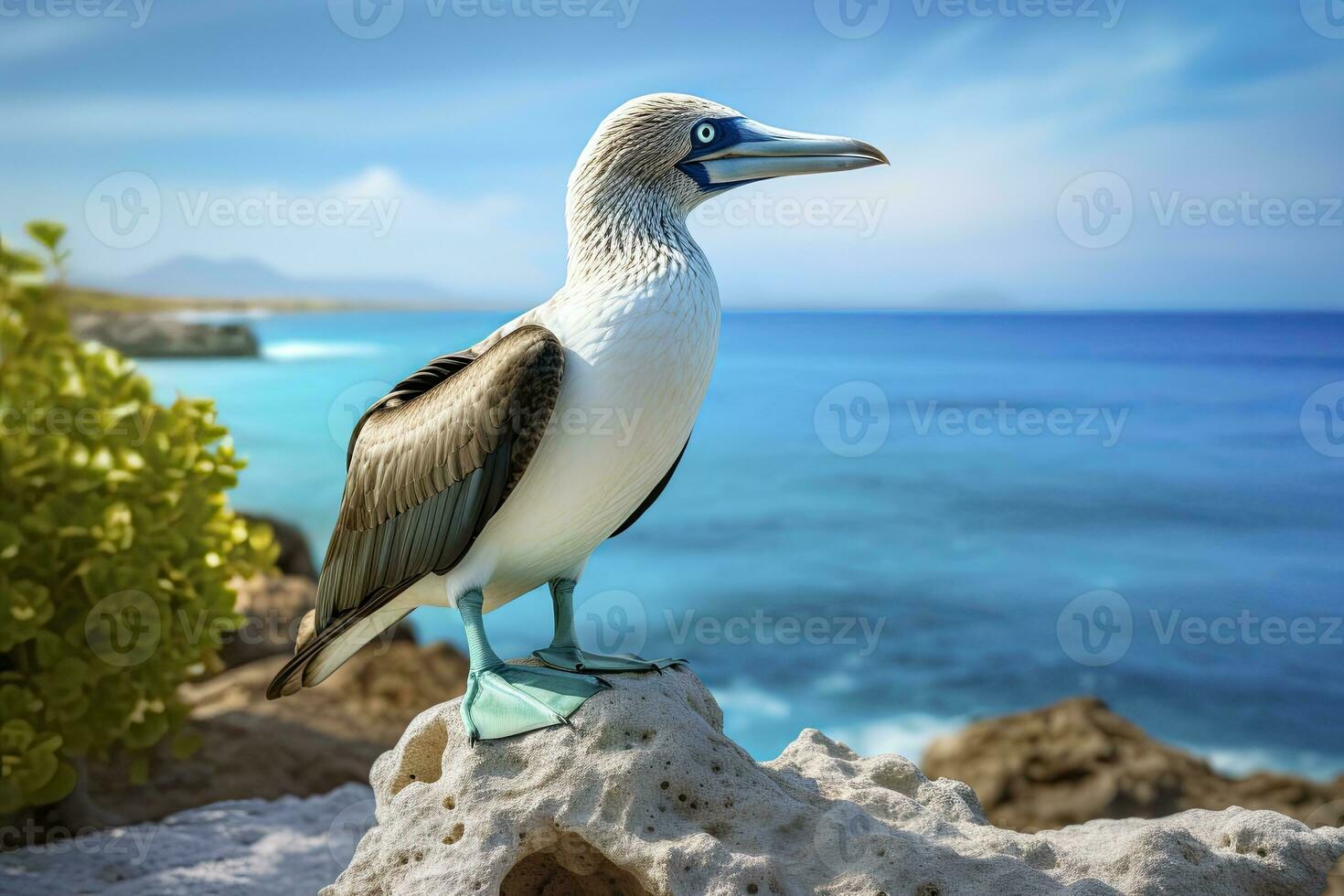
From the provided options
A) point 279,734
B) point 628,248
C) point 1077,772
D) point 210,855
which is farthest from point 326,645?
point 1077,772

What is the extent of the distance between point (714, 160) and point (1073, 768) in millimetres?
5664

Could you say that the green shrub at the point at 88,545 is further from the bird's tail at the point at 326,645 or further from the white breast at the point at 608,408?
the white breast at the point at 608,408

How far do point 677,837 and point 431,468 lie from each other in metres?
1.38

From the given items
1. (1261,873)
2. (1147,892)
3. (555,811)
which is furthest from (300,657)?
(1261,873)

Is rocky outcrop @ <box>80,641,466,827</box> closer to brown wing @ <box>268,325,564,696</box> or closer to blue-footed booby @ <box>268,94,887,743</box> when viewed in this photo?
brown wing @ <box>268,325,564,696</box>

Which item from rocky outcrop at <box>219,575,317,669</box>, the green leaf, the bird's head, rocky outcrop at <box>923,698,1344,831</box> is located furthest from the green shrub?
rocky outcrop at <box>923,698,1344,831</box>

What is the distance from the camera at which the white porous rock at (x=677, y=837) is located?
3299 millimetres

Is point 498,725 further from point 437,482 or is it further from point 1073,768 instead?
point 1073,768

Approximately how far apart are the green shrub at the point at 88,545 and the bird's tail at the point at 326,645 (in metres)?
2.05

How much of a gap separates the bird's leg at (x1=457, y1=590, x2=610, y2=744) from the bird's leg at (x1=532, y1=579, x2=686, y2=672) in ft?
0.32

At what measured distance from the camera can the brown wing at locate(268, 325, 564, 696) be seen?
3.53m

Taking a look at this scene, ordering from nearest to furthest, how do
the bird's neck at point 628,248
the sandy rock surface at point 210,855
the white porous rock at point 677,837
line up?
the white porous rock at point 677,837, the bird's neck at point 628,248, the sandy rock surface at point 210,855

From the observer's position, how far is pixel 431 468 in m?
3.71

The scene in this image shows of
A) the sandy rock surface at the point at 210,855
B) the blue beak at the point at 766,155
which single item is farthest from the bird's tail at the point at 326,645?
the sandy rock surface at the point at 210,855
